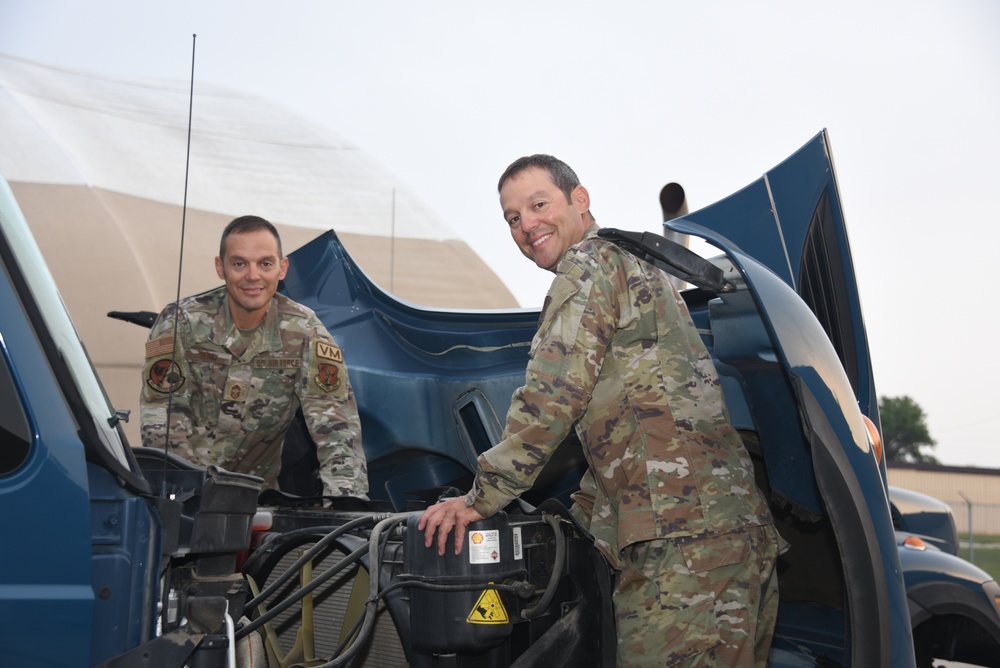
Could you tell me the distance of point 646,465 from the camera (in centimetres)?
243

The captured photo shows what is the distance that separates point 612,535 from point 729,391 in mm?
746

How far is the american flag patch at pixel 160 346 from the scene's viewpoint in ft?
11.4

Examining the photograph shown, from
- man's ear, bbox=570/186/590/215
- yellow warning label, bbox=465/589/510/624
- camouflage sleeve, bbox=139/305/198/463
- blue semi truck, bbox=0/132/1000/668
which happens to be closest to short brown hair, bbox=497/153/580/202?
man's ear, bbox=570/186/590/215

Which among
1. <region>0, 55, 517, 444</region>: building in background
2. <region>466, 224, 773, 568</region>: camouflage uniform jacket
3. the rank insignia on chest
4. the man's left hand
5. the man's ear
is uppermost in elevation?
<region>0, 55, 517, 444</region>: building in background

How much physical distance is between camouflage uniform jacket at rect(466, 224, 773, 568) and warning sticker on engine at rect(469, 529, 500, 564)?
0.33 ft

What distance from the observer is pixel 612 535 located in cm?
249

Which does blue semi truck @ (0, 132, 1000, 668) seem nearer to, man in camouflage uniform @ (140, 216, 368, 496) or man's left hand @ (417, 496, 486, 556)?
man's left hand @ (417, 496, 486, 556)

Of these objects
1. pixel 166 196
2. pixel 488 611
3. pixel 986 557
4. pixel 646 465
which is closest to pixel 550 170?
pixel 646 465

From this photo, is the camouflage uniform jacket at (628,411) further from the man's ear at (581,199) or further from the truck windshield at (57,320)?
the truck windshield at (57,320)

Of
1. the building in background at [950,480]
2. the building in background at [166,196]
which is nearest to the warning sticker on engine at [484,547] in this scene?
the building in background at [166,196]

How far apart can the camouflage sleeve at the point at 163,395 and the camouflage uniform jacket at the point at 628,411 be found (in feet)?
5.29

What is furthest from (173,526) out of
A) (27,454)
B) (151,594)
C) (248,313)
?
(248,313)

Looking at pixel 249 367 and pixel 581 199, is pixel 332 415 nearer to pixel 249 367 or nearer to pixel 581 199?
pixel 249 367

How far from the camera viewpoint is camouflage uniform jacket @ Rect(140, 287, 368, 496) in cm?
363
